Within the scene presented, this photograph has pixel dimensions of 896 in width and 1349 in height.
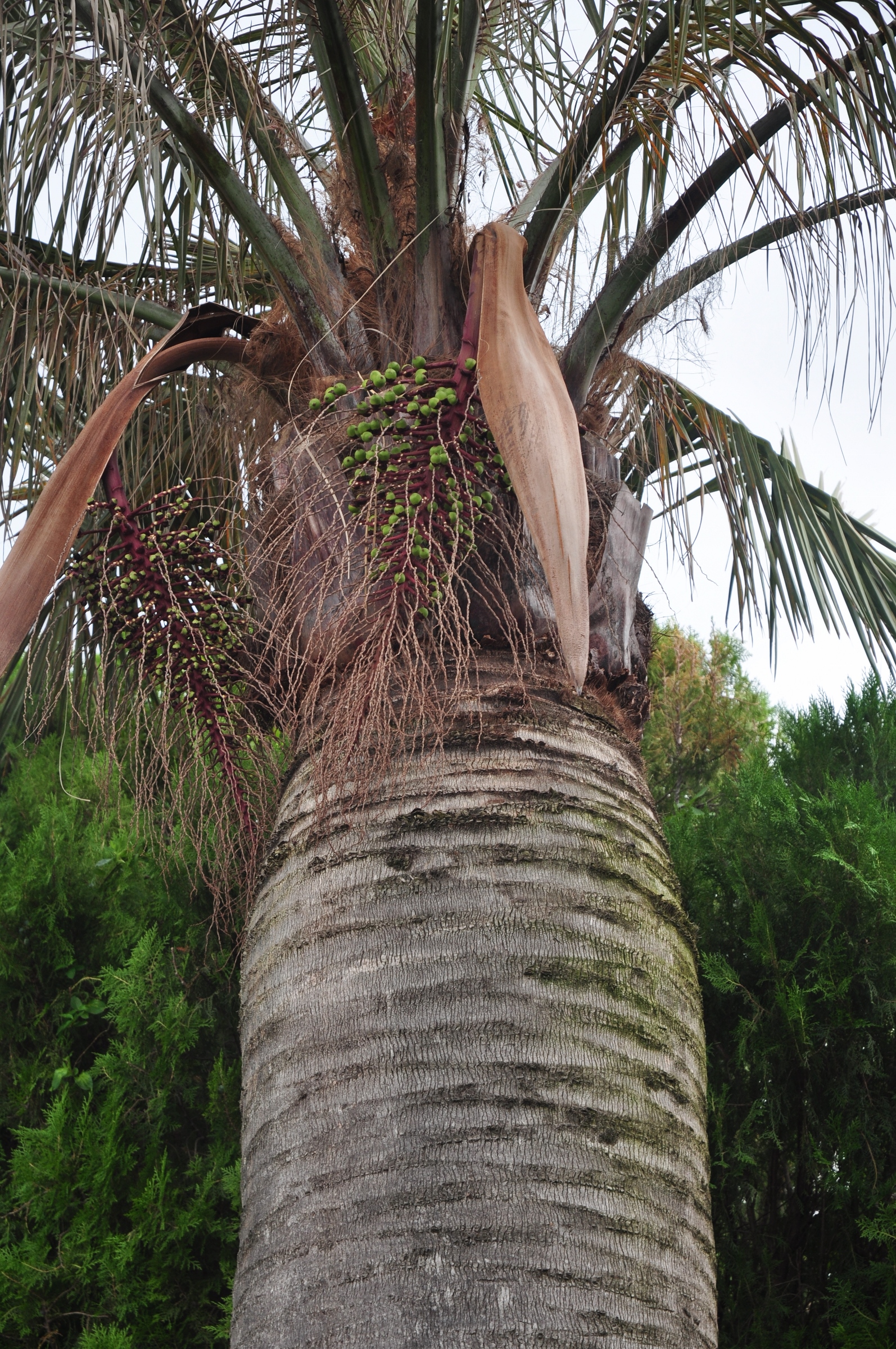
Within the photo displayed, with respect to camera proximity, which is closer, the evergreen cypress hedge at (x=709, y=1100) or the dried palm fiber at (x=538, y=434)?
the dried palm fiber at (x=538, y=434)

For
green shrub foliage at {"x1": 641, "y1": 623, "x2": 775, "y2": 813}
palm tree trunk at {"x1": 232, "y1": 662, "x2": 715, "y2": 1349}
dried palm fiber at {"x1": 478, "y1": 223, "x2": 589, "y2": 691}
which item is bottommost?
palm tree trunk at {"x1": 232, "y1": 662, "x2": 715, "y2": 1349}

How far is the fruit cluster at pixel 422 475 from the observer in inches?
A: 82.7

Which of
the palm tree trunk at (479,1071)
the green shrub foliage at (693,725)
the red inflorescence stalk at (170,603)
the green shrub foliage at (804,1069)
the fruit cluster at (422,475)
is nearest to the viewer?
the palm tree trunk at (479,1071)

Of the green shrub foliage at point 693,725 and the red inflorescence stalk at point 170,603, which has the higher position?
the green shrub foliage at point 693,725

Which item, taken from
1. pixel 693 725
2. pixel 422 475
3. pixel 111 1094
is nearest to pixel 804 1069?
pixel 111 1094

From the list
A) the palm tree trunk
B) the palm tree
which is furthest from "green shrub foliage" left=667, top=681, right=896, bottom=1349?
the palm tree trunk

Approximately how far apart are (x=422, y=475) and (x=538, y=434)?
31 centimetres

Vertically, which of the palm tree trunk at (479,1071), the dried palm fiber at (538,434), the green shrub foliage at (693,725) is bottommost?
the palm tree trunk at (479,1071)

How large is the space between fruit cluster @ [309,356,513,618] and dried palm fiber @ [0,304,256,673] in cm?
53

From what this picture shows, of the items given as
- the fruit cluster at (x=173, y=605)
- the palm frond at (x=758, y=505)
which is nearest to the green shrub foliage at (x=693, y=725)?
the palm frond at (x=758, y=505)

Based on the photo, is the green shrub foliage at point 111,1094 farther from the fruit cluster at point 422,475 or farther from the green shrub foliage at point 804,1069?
the green shrub foliage at point 804,1069

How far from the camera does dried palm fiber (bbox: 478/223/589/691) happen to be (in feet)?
5.66

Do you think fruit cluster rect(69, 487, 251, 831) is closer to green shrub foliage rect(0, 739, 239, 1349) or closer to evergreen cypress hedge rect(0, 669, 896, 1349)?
green shrub foliage rect(0, 739, 239, 1349)

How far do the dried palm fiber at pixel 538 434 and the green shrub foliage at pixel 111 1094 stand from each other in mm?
1317
